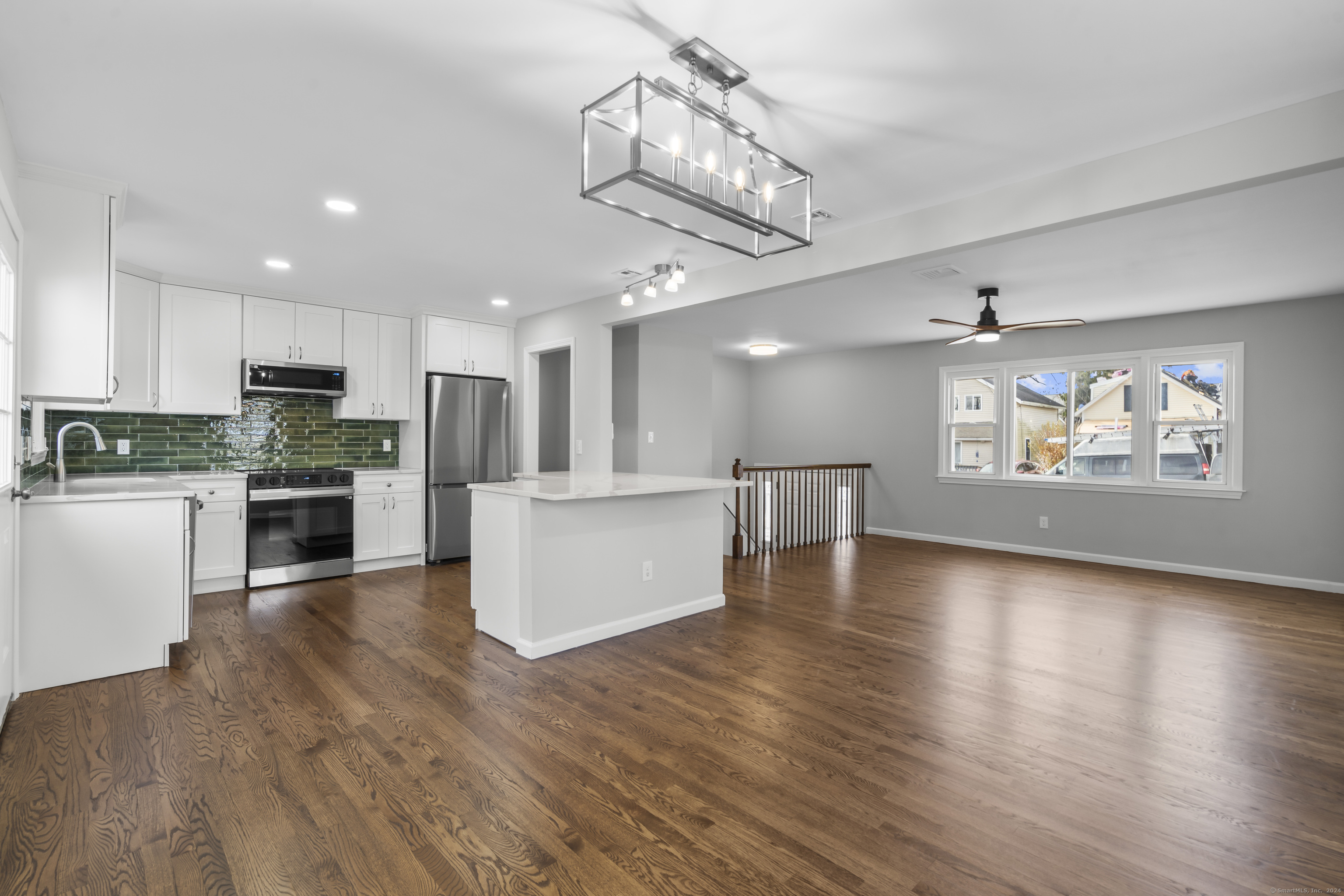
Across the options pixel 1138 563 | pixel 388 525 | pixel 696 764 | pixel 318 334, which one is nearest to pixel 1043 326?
pixel 1138 563

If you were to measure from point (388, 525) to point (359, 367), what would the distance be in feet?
4.71

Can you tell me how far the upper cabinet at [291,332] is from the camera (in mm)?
5109

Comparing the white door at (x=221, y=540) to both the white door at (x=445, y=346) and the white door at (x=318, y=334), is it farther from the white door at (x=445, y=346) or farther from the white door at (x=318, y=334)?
the white door at (x=445, y=346)

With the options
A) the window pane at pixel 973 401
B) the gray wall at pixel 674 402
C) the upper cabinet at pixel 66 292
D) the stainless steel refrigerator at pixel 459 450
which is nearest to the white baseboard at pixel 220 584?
the stainless steel refrigerator at pixel 459 450

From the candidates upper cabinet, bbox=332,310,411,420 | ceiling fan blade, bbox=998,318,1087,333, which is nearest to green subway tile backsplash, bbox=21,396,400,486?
upper cabinet, bbox=332,310,411,420

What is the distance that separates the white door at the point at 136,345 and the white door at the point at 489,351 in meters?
2.35

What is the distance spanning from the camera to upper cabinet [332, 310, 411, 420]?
5.58 metres

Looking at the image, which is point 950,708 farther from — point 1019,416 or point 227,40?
point 1019,416

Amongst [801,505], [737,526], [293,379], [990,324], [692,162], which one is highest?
[990,324]

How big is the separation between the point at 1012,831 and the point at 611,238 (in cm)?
346

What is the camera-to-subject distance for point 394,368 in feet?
19.1

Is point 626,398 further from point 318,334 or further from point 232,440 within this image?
point 232,440

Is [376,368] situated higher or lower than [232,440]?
higher

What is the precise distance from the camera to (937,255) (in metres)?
3.43
